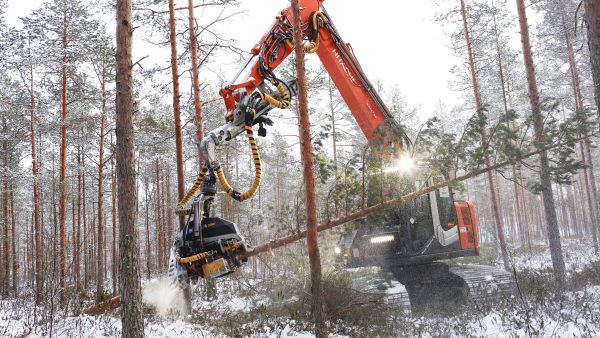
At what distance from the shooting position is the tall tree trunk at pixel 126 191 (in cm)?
538

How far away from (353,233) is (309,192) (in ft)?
9.45

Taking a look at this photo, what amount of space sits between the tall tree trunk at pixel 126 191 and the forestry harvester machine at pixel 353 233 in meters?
0.61

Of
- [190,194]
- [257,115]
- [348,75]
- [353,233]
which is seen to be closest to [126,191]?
[190,194]

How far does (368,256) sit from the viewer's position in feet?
28.0

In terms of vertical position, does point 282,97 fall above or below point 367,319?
above

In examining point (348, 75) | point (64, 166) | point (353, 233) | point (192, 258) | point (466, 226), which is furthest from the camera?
point (64, 166)

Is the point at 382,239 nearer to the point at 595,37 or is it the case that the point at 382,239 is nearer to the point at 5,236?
the point at 595,37

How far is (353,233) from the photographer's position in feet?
29.3

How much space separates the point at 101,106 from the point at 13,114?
7.24 m

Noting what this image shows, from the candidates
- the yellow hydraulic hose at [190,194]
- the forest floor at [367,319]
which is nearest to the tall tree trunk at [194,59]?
the forest floor at [367,319]

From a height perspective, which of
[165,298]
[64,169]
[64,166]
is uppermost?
[64,166]

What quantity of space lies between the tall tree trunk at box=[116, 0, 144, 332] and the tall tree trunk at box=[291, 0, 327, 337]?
248 centimetres

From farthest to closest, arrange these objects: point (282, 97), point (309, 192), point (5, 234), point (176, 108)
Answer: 1. point (5, 234)
2. point (176, 108)
3. point (309, 192)
4. point (282, 97)

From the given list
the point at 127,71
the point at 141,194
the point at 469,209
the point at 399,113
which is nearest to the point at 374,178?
the point at 469,209
